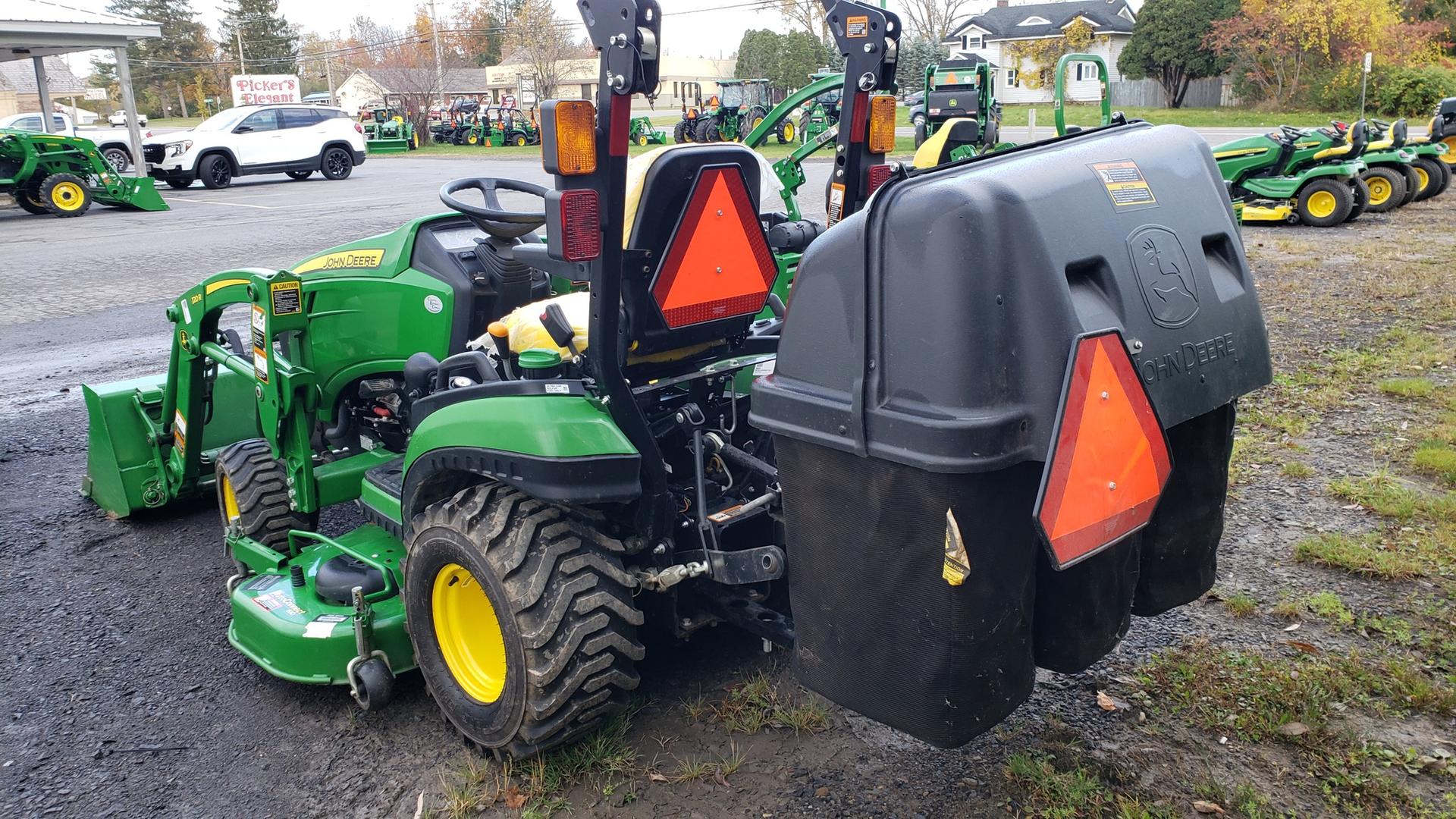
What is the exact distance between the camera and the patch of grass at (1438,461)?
4961 mm

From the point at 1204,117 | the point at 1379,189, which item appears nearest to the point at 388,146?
the point at 1204,117

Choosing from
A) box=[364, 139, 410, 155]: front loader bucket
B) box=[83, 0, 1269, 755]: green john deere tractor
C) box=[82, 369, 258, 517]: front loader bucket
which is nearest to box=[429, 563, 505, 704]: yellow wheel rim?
box=[83, 0, 1269, 755]: green john deere tractor

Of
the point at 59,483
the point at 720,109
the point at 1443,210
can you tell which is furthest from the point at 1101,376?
the point at 720,109

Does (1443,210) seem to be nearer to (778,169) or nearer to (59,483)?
(778,169)

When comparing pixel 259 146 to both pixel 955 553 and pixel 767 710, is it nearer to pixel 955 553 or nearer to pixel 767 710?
pixel 767 710

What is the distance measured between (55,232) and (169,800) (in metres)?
15.5

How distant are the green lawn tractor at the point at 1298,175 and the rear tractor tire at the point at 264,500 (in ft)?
41.8

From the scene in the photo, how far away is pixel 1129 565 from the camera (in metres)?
2.47

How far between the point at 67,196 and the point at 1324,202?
1876 centimetres

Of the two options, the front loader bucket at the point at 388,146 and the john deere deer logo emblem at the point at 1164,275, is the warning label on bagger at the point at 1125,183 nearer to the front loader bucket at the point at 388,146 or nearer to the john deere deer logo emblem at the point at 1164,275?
the john deere deer logo emblem at the point at 1164,275

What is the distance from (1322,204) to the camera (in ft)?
44.2

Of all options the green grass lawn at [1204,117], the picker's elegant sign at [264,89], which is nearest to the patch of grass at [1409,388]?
the green grass lawn at [1204,117]

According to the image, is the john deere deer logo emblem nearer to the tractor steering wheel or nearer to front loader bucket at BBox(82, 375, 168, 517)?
the tractor steering wheel

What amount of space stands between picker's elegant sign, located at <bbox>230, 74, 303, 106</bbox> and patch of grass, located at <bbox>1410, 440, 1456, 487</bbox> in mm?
47268
